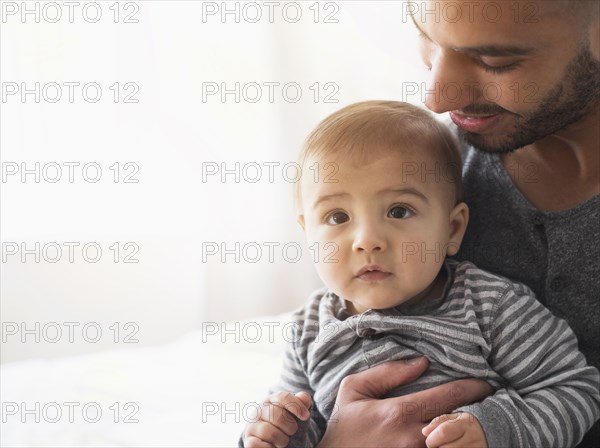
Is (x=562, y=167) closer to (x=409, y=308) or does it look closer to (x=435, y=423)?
(x=409, y=308)

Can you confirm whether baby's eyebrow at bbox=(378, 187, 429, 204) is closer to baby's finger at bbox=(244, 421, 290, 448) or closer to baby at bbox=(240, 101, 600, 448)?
baby at bbox=(240, 101, 600, 448)

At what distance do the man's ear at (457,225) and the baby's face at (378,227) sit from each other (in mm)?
62

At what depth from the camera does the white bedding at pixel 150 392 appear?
65.1 inches

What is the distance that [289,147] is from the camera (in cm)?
281

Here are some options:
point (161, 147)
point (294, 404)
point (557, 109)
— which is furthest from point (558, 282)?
point (161, 147)

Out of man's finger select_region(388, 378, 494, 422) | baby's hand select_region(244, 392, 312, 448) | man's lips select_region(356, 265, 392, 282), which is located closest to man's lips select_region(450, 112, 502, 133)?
man's lips select_region(356, 265, 392, 282)

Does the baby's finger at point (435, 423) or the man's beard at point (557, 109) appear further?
the man's beard at point (557, 109)

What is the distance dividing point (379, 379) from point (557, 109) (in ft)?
1.89

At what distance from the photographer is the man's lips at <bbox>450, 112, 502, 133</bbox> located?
5.04 ft

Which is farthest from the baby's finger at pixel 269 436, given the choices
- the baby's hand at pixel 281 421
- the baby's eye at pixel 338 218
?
the baby's eye at pixel 338 218

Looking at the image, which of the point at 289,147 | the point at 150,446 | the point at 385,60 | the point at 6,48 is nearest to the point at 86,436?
the point at 150,446

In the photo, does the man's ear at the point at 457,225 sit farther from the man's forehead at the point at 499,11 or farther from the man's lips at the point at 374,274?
the man's forehead at the point at 499,11

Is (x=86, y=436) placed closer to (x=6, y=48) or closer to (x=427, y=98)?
(x=427, y=98)

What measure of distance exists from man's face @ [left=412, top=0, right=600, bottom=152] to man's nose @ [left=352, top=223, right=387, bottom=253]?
0.85ft
